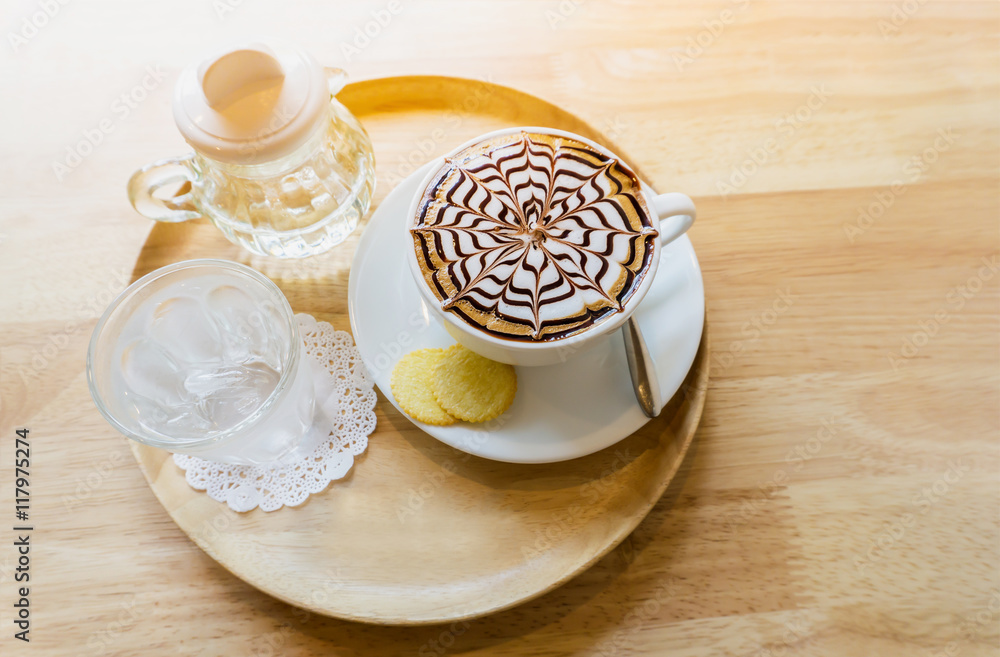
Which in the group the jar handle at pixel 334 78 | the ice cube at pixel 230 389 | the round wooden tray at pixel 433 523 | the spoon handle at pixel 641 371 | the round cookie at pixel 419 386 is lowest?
the round wooden tray at pixel 433 523

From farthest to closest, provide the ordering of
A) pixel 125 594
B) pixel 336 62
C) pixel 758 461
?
1. pixel 336 62
2. pixel 758 461
3. pixel 125 594

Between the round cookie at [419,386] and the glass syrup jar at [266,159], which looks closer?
the glass syrup jar at [266,159]

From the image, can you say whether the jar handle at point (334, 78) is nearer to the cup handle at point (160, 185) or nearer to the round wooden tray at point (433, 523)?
the cup handle at point (160, 185)

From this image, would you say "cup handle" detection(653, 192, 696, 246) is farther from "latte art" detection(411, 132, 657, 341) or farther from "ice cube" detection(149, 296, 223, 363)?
"ice cube" detection(149, 296, 223, 363)

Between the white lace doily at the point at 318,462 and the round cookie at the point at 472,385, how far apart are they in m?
0.16

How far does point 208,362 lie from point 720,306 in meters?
0.99

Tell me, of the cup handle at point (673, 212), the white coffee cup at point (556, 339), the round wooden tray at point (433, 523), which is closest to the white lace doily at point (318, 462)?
the round wooden tray at point (433, 523)

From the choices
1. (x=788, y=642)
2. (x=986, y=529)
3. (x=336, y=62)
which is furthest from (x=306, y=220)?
(x=986, y=529)

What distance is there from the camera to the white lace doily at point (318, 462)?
1058mm

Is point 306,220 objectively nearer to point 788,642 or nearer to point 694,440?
point 694,440

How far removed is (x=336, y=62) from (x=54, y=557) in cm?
115

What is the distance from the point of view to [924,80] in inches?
58.4

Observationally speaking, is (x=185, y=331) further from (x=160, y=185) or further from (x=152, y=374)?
(x=160, y=185)

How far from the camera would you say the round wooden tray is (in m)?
1.01
